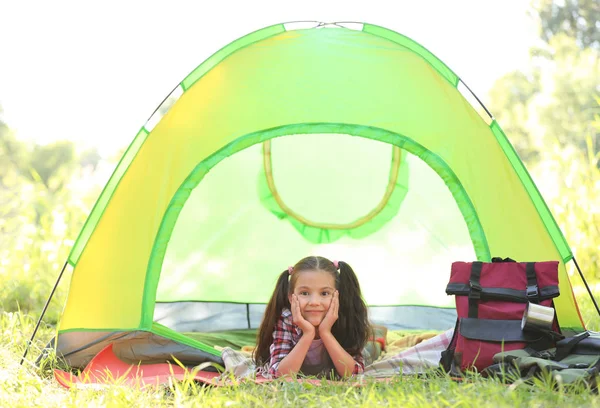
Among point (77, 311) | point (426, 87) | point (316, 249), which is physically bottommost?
point (77, 311)

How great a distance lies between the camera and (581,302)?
4.04m

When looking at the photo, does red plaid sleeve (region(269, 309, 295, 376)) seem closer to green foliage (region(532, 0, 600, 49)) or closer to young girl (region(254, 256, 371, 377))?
young girl (region(254, 256, 371, 377))

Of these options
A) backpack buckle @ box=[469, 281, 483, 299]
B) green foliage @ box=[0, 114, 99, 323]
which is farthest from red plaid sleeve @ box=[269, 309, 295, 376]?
green foliage @ box=[0, 114, 99, 323]

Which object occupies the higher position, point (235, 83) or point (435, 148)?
point (235, 83)

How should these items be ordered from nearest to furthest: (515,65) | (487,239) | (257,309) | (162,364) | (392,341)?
(162,364) → (487,239) → (392,341) → (257,309) → (515,65)

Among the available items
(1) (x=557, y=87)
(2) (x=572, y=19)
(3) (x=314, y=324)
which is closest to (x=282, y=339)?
(3) (x=314, y=324)

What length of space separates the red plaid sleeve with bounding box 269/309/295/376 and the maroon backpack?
555 mm

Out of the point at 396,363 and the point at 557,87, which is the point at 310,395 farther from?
the point at 557,87

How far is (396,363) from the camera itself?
2.49 meters

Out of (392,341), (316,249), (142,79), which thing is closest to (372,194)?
(316,249)

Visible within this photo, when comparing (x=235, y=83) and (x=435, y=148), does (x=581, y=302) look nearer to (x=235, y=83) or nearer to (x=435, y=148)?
(x=435, y=148)

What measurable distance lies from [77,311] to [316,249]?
1397mm

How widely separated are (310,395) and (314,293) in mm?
474

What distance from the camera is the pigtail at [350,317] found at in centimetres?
258
